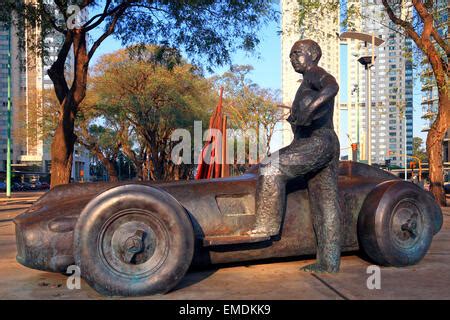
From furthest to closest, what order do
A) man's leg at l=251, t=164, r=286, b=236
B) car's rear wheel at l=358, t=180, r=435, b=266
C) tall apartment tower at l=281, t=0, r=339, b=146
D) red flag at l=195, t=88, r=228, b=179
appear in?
tall apartment tower at l=281, t=0, r=339, b=146, red flag at l=195, t=88, r=228, b=179, car's rear wheel at l=358, t=180, r=435, b=266, man's leg at l=251, t=164, r=286, b=236

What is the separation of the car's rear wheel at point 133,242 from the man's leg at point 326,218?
124 cm

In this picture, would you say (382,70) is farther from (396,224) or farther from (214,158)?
(396,224)

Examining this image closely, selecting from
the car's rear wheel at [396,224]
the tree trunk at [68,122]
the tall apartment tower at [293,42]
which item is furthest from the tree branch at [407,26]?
the car's rear wheel at [396,224]

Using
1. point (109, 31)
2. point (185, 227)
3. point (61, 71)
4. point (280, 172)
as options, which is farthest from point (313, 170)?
point (109, 31)

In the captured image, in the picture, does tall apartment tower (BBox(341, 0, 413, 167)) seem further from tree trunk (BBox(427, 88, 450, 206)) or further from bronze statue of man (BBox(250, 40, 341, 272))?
bronze statue of man (BBox(250, 40, 341, 272))

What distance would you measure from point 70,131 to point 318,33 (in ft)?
27.8

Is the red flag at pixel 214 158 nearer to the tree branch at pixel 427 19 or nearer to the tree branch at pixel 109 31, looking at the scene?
the tree branch at pixel 109 31

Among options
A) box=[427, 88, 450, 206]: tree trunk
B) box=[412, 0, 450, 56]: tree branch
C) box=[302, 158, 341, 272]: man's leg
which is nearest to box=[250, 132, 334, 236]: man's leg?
box=[302, 158, 341, 272]: man's leg

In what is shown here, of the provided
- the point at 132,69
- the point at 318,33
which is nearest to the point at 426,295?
the point at 318,33

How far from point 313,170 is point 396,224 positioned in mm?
979

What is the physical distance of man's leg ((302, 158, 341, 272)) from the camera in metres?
3.95

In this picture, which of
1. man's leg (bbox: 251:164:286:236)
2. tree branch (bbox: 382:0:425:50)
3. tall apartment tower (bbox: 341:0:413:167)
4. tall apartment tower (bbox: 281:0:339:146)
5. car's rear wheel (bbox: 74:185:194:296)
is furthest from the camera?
A: tall apartment tower (bbox: 341:0:413:167)

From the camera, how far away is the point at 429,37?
49.4ft
